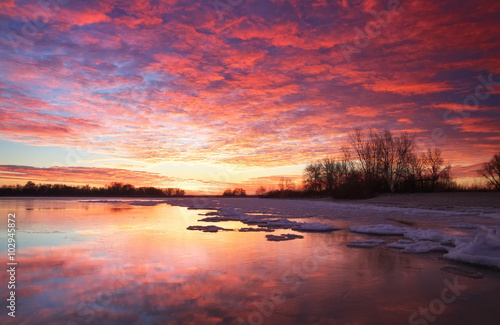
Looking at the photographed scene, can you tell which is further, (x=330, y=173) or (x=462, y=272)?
(x=330, y=173)

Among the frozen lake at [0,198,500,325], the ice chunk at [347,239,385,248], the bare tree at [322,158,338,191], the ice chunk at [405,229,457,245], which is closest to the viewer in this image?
the frozen lake at [0,198,500,325]

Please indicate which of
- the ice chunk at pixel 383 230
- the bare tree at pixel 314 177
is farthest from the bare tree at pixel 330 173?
the ice chunk at pixel 383 230

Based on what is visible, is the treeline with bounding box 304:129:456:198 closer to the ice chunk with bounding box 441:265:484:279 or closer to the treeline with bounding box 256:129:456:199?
the treeline with bounding box 256:129:456:199

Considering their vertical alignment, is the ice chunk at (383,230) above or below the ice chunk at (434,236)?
below

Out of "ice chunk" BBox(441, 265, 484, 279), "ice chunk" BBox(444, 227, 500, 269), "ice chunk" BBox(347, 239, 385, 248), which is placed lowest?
"ice chunk" BBox(347, 239, 385, 248)

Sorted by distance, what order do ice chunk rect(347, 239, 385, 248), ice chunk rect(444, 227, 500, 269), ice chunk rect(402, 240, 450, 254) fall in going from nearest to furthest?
ice chunk rect(444, 227, 500, 269)
ice chunk rect(402, 240, 450, 254)
ice chunk rect(347, 239, 385, 248)

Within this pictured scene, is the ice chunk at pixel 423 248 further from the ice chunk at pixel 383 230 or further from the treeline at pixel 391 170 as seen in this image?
the treeline at pixel 391 170

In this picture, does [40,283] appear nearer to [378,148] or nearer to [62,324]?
[62,324]

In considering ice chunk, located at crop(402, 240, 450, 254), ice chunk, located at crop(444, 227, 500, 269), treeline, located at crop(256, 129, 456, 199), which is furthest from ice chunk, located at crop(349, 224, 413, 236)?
treeline, located at crop(256, 129, 456, 199)

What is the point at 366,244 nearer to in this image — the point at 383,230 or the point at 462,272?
the point at 462,272

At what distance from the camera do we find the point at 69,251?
6793mm

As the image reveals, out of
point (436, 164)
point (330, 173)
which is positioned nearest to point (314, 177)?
point (330, 173)

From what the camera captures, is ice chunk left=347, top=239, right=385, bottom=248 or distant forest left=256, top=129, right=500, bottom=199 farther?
distant forest left=256, top=129, right=500, bottom=199

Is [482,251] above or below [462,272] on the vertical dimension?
above
